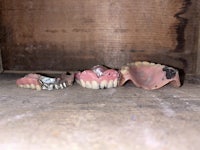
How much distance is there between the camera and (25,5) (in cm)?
127

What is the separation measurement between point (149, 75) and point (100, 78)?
8.1 inches

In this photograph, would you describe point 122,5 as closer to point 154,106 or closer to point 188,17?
point 188,17

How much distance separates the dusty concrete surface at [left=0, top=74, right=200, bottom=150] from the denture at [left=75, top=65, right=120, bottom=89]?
0.03 meters

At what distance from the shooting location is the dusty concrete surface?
0.68 meters

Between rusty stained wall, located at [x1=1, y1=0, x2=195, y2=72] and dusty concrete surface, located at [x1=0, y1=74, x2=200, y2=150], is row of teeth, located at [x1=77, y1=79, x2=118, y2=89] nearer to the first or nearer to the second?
dusty concrete surface, located at [x1=0, y1=74, x2=200, y2=150]

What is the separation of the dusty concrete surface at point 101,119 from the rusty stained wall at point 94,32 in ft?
0.63

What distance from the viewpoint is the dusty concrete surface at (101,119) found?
68 cm

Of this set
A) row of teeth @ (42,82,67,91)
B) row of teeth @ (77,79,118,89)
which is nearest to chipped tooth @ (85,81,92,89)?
row of teeth @ (77,79,118,89)

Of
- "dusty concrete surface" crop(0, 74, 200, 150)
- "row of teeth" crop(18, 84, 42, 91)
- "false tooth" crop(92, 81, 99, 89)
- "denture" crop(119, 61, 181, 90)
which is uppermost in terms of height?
"denture" crop(119, 61, 181, 90)

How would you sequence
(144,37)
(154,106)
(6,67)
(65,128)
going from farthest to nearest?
(6,67)
(144,37)
(154,106)
(65,128)

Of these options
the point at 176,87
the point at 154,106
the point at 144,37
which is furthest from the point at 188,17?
the point at 154,106

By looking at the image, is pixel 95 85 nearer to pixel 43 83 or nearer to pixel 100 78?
pixel 100 78

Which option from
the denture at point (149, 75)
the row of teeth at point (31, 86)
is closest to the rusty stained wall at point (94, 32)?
the denture at point (149, 75)

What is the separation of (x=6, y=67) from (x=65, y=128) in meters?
0.75
